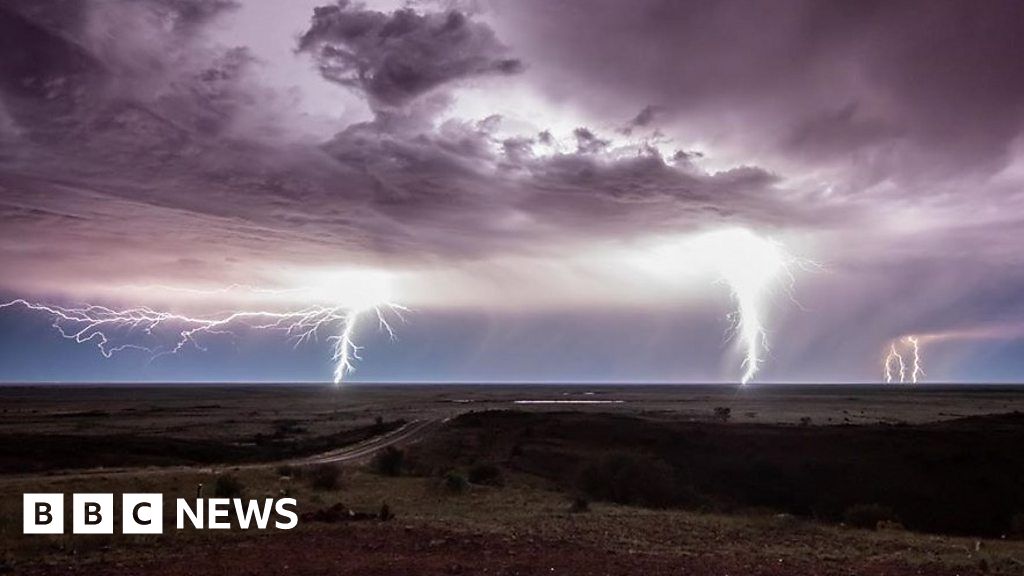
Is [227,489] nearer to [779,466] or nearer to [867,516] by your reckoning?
[867,516]

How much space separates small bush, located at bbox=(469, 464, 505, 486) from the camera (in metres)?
33.8

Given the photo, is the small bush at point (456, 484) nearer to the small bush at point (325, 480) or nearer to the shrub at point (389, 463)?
the small bush at point (325, 480)

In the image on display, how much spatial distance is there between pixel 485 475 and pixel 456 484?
16.7 feet

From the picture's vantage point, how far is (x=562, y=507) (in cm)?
2573

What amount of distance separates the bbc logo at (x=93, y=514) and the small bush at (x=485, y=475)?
44.4ft

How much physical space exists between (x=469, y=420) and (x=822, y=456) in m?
30.7

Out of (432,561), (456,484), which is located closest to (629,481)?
(456,484)

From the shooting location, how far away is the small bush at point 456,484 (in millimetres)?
29406

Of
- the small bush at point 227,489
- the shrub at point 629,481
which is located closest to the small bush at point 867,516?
the shrub at point 629,481

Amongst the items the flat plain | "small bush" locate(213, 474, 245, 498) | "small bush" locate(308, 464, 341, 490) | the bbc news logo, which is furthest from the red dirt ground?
"small bush" locate(308, 464, 341, 490)

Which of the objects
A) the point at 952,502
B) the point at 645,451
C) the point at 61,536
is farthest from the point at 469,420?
the point at 61,536

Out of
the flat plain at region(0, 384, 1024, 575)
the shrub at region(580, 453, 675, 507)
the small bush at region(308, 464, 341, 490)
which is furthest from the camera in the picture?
the shrub at region(580, 453, 675, 507)

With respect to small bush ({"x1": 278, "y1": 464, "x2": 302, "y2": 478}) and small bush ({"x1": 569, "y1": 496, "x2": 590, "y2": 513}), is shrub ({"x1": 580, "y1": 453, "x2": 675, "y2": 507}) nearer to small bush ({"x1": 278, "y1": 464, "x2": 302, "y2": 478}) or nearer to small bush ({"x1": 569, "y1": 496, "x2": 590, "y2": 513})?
small bush ({"x1": 569, "y1": 496, "x2": 590, "y2": 513})

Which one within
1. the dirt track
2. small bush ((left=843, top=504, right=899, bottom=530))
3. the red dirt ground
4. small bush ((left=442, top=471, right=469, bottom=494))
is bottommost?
the dirt track
